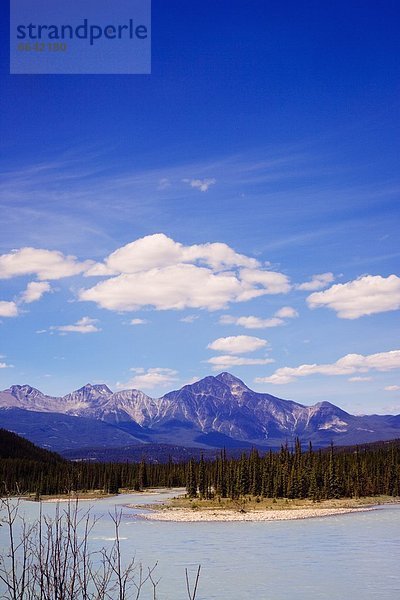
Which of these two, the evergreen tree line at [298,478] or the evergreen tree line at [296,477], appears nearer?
the evergreen tree line at [298,478]

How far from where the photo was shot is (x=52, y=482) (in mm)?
167125

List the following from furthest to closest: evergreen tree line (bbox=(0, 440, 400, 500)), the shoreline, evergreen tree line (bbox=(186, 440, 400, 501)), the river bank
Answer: evergreen tree line (bbox=(0, 440, 400, 500)), evergreen tree line (bbox=(186, 440, 400, 501)), the river bank, the shoreline

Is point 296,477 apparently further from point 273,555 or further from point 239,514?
point 273,555

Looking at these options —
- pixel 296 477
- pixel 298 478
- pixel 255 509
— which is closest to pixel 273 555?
pixel 255 509

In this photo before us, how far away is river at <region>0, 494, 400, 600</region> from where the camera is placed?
39250 mm

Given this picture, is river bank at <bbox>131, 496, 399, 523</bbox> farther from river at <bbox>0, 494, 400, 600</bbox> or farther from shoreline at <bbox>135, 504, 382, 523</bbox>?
river at <bbox>0, 494, 400, 600</bbox>

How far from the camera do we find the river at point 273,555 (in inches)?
1545

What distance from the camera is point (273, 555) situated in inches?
2078

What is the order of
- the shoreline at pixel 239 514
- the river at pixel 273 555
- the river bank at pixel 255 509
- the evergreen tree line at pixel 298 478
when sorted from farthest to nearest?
the evergreen tree line at pixel 298 478 < the river bank at pixel 255 509 < the shoreline at pixel 239 514 < the river at pixel 273 555

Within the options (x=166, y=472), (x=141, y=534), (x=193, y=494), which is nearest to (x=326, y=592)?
(x=141, y=534)

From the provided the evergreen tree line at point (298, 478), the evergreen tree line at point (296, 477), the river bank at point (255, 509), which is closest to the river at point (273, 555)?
the river bank at point (255, 509)

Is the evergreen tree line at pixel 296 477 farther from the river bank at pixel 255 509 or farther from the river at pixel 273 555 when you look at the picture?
the river at pixel 273 555

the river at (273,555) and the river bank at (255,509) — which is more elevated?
the river at (273,555)

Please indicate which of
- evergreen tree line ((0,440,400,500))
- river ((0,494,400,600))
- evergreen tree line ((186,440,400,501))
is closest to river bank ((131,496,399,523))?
evergreen tree line ((186,440,400,501))
